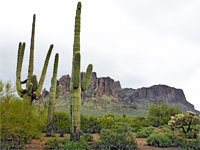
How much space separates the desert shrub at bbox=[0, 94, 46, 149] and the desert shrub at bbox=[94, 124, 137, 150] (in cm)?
387

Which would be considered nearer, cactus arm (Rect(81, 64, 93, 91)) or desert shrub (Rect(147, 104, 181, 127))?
cactus arm (Rect(81, 64, 93, 91))

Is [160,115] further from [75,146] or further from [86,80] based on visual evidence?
[75,146]

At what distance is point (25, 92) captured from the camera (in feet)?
47.2

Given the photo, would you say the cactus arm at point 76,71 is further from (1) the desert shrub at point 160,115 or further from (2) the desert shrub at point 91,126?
(1) the desert shrub at point 160,115

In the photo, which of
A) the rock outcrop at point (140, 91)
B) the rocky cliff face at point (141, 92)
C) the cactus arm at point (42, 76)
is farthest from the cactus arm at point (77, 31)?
the rocky cliff face at point (141, 92)

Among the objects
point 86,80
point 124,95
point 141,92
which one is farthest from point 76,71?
point 141,92

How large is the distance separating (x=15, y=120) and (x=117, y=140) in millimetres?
5349

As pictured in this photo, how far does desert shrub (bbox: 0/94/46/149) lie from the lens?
343 inches

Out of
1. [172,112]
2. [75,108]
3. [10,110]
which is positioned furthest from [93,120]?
[172,112]

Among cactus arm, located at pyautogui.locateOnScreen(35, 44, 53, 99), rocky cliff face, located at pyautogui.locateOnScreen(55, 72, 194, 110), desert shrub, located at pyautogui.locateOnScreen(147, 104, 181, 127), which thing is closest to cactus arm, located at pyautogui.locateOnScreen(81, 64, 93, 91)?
cactus arm, located at pyautogui.locateOnScreen(35, 44, 53, 99)

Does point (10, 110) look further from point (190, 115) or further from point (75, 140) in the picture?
point (190, 115)

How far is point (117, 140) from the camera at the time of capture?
1067 cm

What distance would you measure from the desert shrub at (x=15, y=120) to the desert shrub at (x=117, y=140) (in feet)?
12.7

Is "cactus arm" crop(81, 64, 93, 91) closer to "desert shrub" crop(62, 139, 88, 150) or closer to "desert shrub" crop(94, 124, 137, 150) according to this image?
"desert shrub" crop(94, 124, 137, 150)
